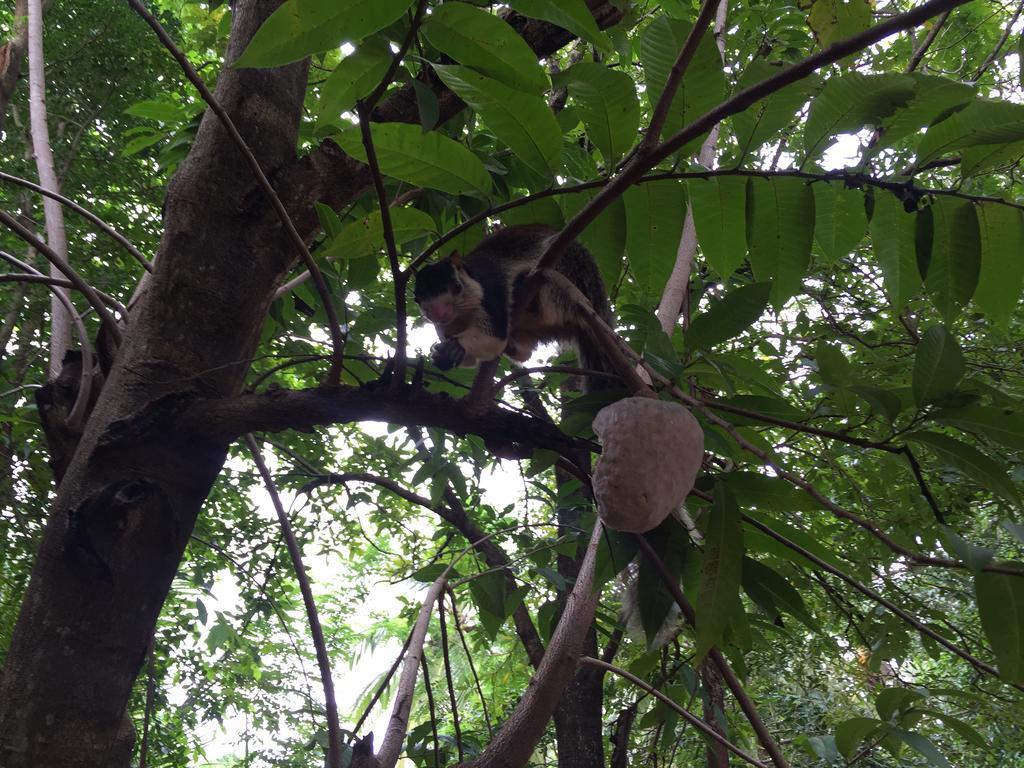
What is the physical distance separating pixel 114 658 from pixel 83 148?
2.54 metres

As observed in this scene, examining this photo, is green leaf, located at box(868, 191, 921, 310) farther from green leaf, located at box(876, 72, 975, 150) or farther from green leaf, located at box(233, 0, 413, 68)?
green leaf, located at box(233, 0, 413, 68)

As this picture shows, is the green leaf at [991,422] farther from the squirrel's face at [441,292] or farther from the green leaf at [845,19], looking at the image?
the squirrel's face at [441,292]

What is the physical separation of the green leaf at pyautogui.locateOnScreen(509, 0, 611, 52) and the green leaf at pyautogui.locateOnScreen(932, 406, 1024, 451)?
0.47m

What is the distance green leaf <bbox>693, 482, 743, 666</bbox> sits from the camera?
0.72 meters

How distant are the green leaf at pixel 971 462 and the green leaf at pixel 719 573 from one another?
0.19 meters

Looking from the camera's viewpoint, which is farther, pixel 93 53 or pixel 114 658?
pixel 93 53

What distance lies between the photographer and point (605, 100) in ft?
2.78

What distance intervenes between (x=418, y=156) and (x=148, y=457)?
0.49m

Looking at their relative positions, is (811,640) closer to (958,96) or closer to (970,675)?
(970,675)

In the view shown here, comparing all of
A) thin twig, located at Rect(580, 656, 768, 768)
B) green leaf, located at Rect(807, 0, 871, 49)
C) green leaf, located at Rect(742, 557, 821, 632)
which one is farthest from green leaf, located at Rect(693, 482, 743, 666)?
green leaf, located at Rect(807, 0, 871, 49)

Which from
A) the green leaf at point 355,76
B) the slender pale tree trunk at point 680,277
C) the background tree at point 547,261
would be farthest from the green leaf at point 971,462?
the slender pale tree trunk at point 680,277

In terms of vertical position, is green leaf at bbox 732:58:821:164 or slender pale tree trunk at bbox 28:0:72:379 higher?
slender pale tree trunk at bbox 28:0:72:379

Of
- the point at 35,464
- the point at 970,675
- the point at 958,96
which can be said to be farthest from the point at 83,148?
the point at 970,675

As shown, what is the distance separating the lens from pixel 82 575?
2.87 ft
